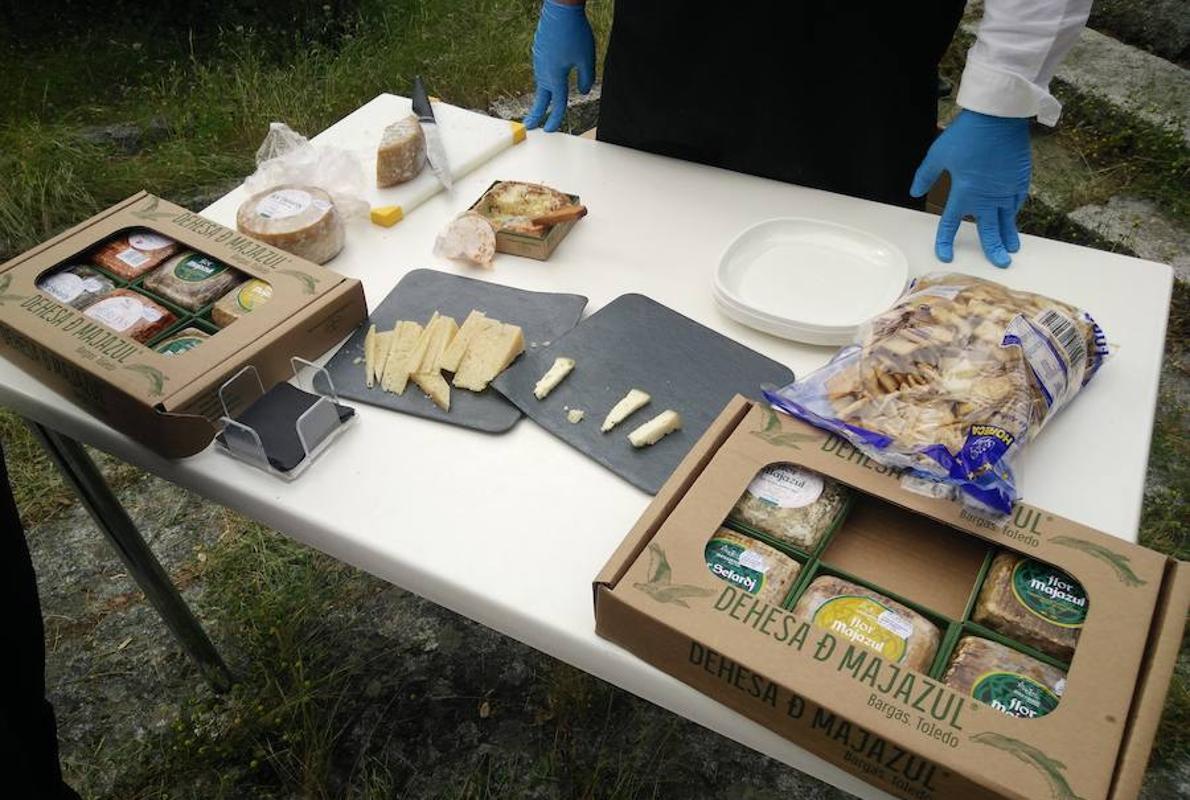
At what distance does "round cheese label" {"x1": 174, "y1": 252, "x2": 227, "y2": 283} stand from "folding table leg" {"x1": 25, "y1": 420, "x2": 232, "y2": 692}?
14.9 inches

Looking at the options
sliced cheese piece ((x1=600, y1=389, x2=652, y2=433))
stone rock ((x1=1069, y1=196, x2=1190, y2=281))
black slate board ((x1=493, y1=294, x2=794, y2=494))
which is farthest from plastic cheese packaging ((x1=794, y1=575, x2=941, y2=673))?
stone rock ((x1=1069, y1=196, x2=1190, y2=281))

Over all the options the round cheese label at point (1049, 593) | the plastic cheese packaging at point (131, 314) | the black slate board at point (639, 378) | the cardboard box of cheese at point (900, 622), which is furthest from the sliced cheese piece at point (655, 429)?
the plastic cheese packaging at point (131, 314)

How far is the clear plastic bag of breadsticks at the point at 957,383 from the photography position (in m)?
1.05

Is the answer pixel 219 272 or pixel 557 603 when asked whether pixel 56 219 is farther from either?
pixel 557 603

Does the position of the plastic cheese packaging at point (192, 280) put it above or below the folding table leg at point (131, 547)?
above

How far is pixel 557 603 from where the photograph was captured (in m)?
1.08

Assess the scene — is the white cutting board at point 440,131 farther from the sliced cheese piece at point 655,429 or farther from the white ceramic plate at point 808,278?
the sliced cheese piece at point 655,429

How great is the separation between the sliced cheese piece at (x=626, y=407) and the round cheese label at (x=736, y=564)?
0.33 metres

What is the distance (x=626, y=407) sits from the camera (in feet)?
4.33

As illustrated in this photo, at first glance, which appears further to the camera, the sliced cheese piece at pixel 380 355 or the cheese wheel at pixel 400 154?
the cheese wheel at pixel 400 154

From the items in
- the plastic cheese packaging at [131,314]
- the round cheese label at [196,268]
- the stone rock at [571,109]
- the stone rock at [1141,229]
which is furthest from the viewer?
the stone rock at [571,109]

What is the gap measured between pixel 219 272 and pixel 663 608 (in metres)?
0.96

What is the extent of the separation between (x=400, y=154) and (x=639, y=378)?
772 millimetres

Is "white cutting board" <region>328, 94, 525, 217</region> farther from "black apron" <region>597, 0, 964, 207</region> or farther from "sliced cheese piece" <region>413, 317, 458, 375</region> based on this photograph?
"sliced cheese piece" <region>413, 317, 458, 375</region>
